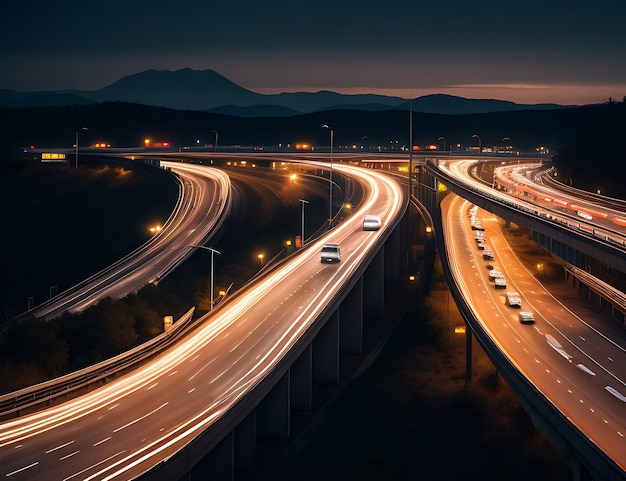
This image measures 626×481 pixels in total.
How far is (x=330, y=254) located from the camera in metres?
61.9

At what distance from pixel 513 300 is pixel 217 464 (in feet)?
88.1

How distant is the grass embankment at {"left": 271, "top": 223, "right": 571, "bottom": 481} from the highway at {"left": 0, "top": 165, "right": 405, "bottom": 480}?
17.5 feet

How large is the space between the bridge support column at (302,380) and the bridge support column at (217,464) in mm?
12647

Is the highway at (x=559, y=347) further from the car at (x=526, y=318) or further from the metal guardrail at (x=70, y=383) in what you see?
the metal guardrail at (x=70, y=383)

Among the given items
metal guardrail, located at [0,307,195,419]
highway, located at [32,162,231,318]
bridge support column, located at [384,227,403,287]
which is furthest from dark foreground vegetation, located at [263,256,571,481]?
bridge support column, located at [384,227,403,287]

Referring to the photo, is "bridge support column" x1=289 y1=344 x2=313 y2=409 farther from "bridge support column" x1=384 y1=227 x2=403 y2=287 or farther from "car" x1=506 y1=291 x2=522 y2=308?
"bridge support column" x1=384 y1=227 x2=403 y2=287

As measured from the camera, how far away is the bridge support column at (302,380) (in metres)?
44.8

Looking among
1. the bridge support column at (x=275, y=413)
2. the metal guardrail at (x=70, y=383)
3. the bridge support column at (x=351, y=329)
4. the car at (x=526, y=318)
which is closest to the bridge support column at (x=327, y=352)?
the bridge support column at (x=351, y=329)

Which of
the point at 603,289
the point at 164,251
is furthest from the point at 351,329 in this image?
the point at 164,251

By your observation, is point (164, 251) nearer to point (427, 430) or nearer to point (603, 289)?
point (603, 289)

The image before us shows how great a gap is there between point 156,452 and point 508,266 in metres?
48.9

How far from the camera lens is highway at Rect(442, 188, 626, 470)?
108 ft

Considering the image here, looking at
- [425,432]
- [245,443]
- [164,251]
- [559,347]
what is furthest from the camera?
[164,251]

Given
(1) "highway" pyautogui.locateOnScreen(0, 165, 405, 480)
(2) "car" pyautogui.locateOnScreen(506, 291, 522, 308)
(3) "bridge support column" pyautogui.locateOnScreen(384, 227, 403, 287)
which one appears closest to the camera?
(1) "highway" pyautogui.locateOnScreen(0, 165, 405, 480)
